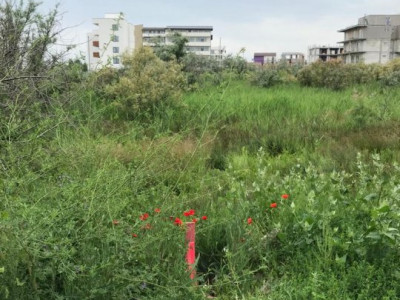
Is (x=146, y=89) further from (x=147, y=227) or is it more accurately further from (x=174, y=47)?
(x=174, y=47)

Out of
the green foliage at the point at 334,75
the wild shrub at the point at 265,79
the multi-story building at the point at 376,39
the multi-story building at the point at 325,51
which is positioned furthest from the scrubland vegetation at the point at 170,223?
the multi-story building at the point at 325,51

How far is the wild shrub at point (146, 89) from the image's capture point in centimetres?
822

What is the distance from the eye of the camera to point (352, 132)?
22.3 ft

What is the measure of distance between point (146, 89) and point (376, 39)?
82076 mm

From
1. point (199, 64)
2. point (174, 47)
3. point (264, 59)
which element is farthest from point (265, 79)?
point (264, 59)

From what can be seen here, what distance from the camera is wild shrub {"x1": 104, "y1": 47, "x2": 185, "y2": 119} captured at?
8.22 metres

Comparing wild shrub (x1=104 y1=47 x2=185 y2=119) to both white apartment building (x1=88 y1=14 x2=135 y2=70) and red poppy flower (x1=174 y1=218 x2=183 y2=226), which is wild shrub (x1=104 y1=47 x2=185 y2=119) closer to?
white apartment building (x1=88 y1=14 x2=135 y2=70)

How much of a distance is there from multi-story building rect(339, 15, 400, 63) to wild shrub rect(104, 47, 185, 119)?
75.9 metres

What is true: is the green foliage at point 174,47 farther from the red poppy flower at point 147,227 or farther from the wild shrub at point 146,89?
the red poppy flower at point 147,227

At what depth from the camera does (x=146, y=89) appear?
27.7ft

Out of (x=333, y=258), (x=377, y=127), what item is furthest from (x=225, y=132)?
(x=333, y=258)

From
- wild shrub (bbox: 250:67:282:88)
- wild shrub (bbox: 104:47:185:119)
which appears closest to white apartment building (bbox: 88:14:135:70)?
wild shrub (bbox: 104:47:185:119)

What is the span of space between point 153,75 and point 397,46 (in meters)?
84.1

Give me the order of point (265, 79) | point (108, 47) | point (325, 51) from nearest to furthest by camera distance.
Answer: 1. point (108, 47)
2. point (265, 79)
3. point (325, 51)
